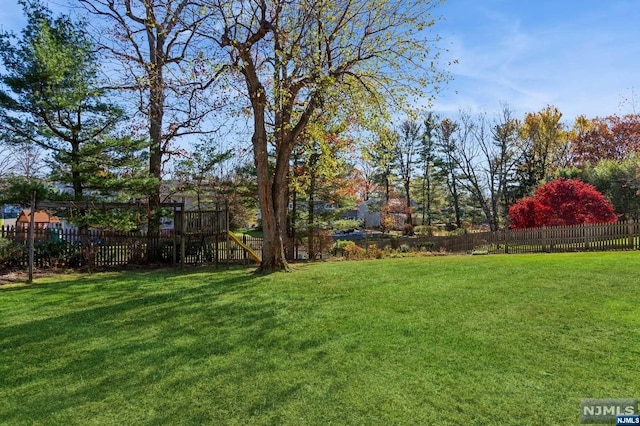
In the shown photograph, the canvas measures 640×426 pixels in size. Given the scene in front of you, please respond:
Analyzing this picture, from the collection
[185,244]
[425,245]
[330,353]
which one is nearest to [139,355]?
[330,353]

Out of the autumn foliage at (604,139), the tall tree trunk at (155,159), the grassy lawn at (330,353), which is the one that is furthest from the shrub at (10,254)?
the autumn foliage at (604,139)

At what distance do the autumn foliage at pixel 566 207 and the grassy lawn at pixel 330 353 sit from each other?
14.4 m

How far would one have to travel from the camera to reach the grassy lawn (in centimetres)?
341

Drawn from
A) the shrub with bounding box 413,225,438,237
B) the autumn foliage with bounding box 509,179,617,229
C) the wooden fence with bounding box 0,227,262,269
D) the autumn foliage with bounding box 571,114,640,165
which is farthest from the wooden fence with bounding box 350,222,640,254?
the autumn foliage with bounding box 571,114,640,165

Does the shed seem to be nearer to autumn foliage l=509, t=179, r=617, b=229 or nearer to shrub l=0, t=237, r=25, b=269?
shrub l=0, t=237, r=25, b=269

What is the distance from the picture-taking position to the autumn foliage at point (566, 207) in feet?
68.4

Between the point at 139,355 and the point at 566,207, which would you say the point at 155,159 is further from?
the point at 566,207

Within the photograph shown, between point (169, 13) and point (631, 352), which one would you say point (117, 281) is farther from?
point (631, 352)

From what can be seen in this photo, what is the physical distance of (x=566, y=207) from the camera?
69.6 feet

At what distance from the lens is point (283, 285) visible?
8945 mm

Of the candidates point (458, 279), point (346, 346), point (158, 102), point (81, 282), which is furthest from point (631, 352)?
point (158, 102)

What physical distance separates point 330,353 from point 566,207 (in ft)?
67.7

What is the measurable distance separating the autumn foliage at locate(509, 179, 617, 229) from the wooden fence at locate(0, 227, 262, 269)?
15.2 m

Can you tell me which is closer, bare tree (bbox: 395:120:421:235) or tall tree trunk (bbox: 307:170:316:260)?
tall tree trunk (bbox: 307:170:316:260)
